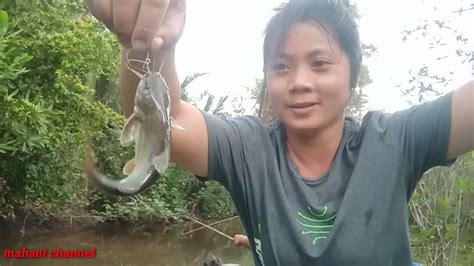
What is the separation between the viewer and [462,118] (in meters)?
1.47

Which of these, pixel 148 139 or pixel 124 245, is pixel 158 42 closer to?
pixel 148 139

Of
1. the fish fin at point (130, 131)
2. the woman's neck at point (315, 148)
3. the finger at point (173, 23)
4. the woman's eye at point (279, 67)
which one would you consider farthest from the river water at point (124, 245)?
the finger at point (173, 23)

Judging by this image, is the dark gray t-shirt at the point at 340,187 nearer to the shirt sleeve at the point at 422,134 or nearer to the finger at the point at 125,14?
the shirt sleeve at the point at 422,134

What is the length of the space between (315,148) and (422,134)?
30cm

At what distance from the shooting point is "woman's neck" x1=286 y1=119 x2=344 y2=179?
164 cm

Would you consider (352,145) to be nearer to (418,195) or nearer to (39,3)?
(418,195)

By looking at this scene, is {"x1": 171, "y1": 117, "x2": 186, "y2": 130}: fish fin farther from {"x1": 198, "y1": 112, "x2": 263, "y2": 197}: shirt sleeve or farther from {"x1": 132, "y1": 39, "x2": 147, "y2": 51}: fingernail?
{"x1": 132, "y1": 39, "x2": 147, "y2": 51}: fingernail

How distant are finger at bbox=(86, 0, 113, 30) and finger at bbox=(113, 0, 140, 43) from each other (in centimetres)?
2

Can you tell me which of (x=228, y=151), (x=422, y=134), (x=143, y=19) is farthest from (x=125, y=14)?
(x=422, y=134)

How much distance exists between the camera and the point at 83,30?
787 centimetres

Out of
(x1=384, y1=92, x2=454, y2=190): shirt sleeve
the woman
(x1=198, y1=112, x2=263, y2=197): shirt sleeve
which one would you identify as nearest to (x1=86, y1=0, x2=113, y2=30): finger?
the woman

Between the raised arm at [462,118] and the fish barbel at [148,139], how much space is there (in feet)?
2.45

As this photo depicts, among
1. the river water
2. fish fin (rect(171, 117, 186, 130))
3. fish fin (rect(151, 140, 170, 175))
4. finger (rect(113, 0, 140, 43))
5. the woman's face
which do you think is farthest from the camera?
the river water

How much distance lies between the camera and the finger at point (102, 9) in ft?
3.91
